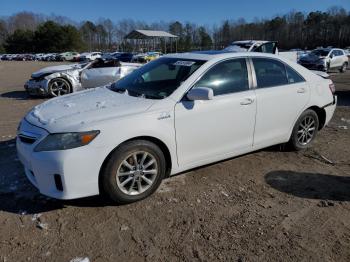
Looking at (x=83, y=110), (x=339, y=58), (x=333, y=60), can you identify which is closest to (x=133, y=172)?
(x=83, y=110)

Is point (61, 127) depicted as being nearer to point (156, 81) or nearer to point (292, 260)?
point (156, 81)

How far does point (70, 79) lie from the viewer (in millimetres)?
11664

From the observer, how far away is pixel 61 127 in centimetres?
359

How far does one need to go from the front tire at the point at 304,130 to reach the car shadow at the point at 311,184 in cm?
78

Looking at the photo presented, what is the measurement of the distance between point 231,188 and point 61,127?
213 cm

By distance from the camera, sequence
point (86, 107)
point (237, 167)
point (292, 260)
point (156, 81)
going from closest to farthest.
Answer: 1. point (292, 260)
2. point (86, 107)
3. point (156, 81)
4. point (237, 167)

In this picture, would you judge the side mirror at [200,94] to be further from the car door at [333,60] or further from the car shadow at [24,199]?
the car door at [333,60]

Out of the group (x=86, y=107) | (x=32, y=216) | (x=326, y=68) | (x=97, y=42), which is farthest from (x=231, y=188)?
(x=97, y=42)

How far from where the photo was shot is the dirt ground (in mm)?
3156

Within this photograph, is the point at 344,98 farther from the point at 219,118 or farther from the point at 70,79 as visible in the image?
the point at 70,79

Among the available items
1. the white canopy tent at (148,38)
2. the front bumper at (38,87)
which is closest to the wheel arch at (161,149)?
the front bumper at (38,87)

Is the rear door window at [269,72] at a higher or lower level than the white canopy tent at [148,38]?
lower

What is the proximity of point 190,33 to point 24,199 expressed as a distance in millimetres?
100480

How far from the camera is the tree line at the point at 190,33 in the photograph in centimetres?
8638
